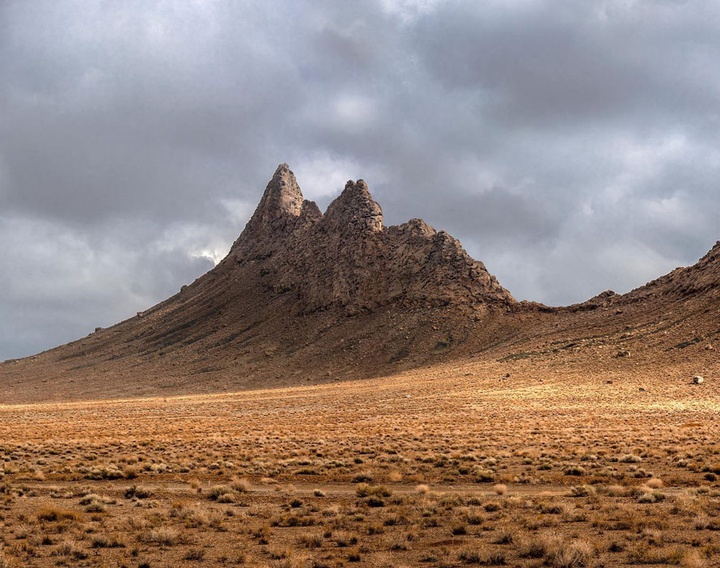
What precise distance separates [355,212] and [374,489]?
12642cm

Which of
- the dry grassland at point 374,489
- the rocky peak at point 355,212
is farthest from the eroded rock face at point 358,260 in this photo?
the dry grassland at point 374,489

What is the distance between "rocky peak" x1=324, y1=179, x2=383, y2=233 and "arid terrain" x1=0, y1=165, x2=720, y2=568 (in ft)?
1.90

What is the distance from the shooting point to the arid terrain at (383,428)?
15.2 meters

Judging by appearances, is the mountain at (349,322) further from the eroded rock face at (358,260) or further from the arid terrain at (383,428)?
the arid terrain at (383,428)

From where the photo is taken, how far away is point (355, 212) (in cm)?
14588

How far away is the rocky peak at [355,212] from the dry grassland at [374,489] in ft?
300

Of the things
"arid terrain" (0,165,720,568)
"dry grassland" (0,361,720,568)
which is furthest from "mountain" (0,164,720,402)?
"dry grassland" (0,361,720,568)

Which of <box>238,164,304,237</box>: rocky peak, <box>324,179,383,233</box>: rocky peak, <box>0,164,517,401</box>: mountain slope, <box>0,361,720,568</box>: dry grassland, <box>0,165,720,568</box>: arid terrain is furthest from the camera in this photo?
<box>238,164,304,237</box>: rocky peak

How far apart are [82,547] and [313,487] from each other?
10360 mm

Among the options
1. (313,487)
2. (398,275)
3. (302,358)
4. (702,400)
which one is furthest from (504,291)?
(313,487)

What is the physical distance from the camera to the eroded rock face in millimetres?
123562

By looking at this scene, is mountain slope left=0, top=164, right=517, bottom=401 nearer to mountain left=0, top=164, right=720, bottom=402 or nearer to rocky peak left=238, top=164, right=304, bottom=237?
mountain left=0, top=164, right=720, bottom=402

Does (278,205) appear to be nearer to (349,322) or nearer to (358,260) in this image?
(358,260)

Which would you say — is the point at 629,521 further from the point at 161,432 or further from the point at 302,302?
the point at 302,302
